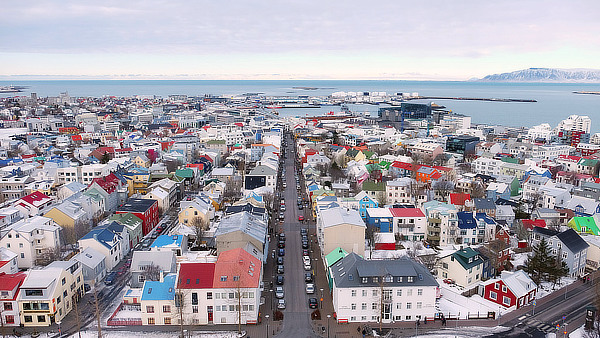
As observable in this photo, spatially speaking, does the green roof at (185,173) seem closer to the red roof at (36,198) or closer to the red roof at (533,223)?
the red roof at (36,198)

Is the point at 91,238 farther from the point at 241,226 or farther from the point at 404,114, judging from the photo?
the point at 404,114

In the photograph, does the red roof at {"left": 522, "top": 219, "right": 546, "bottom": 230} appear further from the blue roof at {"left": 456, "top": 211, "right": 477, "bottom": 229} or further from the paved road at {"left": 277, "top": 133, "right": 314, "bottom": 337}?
the paved road at {"left": 277, "top": 133, "right": 314, "bottom": 337}

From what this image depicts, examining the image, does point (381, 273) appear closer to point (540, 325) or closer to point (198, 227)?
point (540, 325)

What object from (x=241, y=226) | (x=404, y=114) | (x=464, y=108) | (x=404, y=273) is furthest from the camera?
(x=464, y=108)

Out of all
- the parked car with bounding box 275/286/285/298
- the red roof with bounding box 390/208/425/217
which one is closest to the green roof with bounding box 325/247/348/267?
the parked car with bounding box 275/286/285/298

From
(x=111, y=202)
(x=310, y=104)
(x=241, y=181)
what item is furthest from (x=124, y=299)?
(x=310, y=104)

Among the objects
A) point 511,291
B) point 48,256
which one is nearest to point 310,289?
point 511,291
